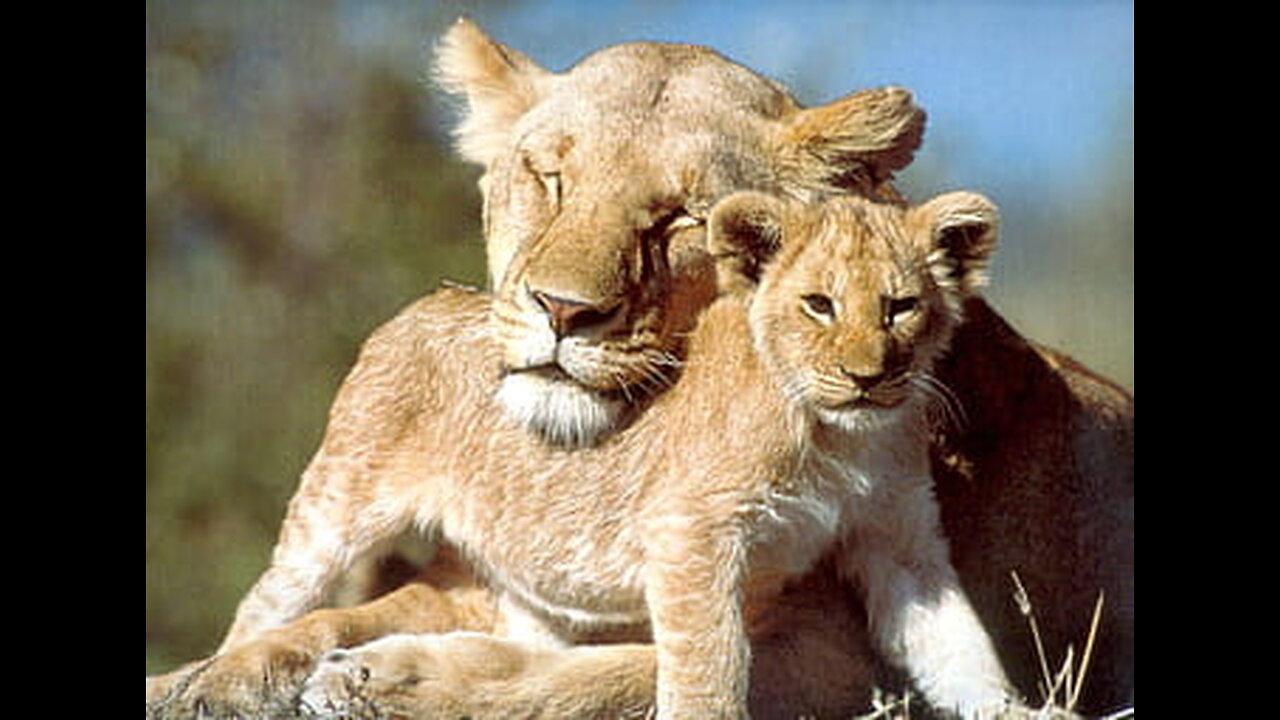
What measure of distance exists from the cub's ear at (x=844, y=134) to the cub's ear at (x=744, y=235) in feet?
0.73

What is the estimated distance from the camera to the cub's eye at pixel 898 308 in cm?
333

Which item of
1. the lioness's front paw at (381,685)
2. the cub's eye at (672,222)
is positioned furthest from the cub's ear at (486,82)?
the lioness's front paw at (381,685)

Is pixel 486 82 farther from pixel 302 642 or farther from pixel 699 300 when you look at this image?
pixel 302 642

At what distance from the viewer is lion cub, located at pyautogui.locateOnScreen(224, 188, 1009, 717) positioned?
3.35m

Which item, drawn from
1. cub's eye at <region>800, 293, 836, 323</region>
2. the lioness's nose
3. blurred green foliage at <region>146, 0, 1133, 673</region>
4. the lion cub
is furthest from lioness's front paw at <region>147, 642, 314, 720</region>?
cub's eye at <region>800, 293, 836, 323</region>

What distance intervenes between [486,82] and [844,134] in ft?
2.33

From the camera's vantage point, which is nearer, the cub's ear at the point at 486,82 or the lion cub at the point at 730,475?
the lion cub at the point at 730,475

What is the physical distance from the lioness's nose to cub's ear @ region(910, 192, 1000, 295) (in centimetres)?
53

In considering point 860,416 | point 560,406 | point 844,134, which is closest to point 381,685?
point 560,406

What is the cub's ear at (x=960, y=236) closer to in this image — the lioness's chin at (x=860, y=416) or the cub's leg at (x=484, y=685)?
the lioness's chin at (x=860, y=416)

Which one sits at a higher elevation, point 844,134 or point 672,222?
point 844,134

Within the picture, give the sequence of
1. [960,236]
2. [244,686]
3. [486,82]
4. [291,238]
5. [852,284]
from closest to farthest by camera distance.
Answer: [852,284] < [960,236] < [244,686] < [486,82] < [291,238]

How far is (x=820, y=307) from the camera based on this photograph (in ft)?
11.0
